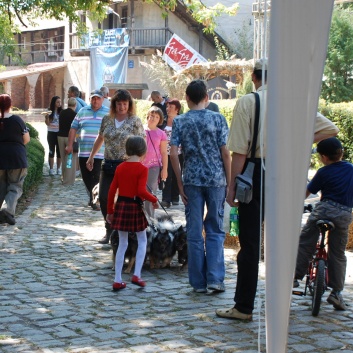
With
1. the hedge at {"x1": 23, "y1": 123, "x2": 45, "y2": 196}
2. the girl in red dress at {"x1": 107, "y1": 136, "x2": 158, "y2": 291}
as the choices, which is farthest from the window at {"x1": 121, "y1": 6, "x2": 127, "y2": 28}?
the girl in red dress at {"x1": 107, "y1": 136, "x2": 158, "y2": 291}

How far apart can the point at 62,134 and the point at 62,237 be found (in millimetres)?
6497

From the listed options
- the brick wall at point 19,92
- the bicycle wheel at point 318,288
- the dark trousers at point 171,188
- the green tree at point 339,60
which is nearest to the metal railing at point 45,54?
the brick wall at point 19,92

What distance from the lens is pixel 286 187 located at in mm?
3764

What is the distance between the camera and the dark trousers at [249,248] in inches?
251

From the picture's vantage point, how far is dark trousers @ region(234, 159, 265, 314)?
638cm

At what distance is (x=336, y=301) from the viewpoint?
698 centimetres

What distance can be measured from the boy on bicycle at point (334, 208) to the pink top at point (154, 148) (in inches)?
161

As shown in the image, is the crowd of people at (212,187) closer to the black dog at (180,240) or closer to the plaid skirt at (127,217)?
the plaid skirt at (127,217)

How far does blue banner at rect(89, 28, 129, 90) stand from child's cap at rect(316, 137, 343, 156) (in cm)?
3564

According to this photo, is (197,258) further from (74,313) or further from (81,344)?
(81,344)

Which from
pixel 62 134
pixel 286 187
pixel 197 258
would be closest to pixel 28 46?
pixel 62 134

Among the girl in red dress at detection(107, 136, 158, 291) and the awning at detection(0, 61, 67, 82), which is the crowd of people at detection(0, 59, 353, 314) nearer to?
the girl in red dress at detection(107, 136, 158, 291)

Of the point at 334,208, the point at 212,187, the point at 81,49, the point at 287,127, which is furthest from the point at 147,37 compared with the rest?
the point at 287,127

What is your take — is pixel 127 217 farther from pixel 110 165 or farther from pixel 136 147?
pixel 110 165
